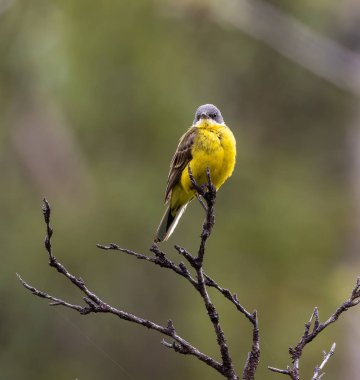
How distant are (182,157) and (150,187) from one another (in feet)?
23.0

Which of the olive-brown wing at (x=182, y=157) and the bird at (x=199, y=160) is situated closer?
the bird at (x=199, y=160)

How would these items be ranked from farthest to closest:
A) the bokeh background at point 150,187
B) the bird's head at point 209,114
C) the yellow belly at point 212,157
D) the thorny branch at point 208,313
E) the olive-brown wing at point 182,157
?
1. the bokeh background at point 150,187
2. the bird's head at point 209,114
3. the olive-brown wing at point 182,157
4. the yellow belly at point 212,157
5. the thorny branch at point 208,313

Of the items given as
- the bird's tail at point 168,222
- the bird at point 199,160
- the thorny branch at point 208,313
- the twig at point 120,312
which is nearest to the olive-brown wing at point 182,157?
the bird at point 199,160

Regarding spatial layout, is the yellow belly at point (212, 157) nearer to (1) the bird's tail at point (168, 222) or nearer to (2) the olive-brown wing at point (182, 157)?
(2) the olive-brown wing at point (182, 157)

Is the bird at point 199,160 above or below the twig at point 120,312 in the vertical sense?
above

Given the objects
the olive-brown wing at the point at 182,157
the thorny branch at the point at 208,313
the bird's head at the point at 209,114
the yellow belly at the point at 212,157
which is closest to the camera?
the thorny branch at the point at 208,313

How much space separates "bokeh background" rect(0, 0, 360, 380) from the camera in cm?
1112

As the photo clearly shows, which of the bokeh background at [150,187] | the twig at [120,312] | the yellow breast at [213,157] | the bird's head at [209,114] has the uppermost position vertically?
the bokeh background at [150,187]

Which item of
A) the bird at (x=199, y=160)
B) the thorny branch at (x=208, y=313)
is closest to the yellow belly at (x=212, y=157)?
the bird at (x=199, y=160)

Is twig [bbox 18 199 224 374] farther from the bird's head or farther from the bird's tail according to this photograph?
the bird's head

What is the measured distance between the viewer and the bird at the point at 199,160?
5.05 meters

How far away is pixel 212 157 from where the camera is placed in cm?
504

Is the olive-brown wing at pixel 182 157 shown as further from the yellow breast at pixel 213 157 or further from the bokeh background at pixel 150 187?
the bokeh background at pixel 150 187

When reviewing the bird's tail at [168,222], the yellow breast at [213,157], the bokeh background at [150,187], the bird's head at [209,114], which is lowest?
the bird's tail at [168,222]
